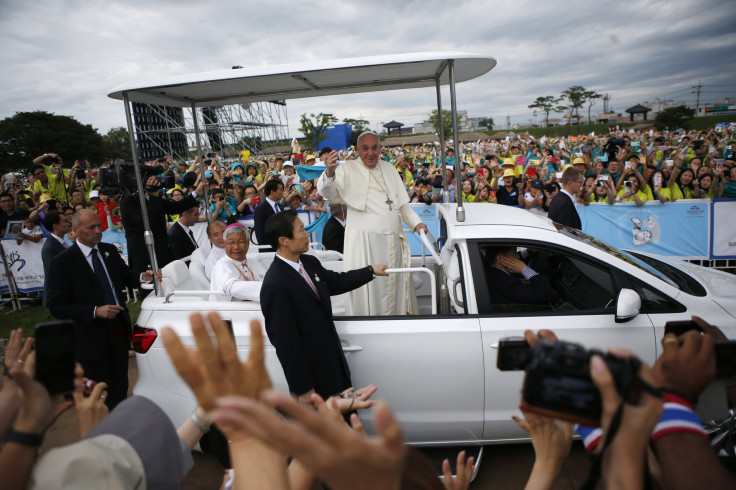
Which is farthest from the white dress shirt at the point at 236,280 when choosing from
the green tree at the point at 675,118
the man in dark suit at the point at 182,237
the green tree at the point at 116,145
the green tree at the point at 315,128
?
the green tree at the point at 675,118

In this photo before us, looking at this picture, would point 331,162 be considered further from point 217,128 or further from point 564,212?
point 217,128

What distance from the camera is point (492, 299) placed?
299 centimetres

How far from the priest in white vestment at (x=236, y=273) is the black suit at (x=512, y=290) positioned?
159 cm

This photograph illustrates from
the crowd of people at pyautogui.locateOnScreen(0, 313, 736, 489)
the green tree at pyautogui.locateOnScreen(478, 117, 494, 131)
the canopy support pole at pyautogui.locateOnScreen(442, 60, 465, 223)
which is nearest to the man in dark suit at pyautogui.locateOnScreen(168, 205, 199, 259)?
the canopy support pole at pyautogui.locateOnScreen(442, 60, 465, 223)

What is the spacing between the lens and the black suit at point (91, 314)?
326 centimetres

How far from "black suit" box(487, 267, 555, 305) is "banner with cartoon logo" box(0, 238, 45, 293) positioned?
297 inches

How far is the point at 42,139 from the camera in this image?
39.4 m

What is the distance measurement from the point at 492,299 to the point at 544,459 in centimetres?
187

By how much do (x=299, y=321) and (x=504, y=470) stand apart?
5.88 feet

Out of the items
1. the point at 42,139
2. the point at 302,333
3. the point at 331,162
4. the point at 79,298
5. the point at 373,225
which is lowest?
the point at 302,333

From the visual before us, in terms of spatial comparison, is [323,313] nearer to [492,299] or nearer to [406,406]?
[406,406]

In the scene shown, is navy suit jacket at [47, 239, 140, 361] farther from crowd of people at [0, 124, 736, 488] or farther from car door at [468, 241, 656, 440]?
car door at [468, 241, 656, 440]

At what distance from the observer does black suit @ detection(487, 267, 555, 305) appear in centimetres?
302

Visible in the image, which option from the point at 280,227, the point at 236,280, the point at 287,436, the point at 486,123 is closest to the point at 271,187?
the point at 236,280
